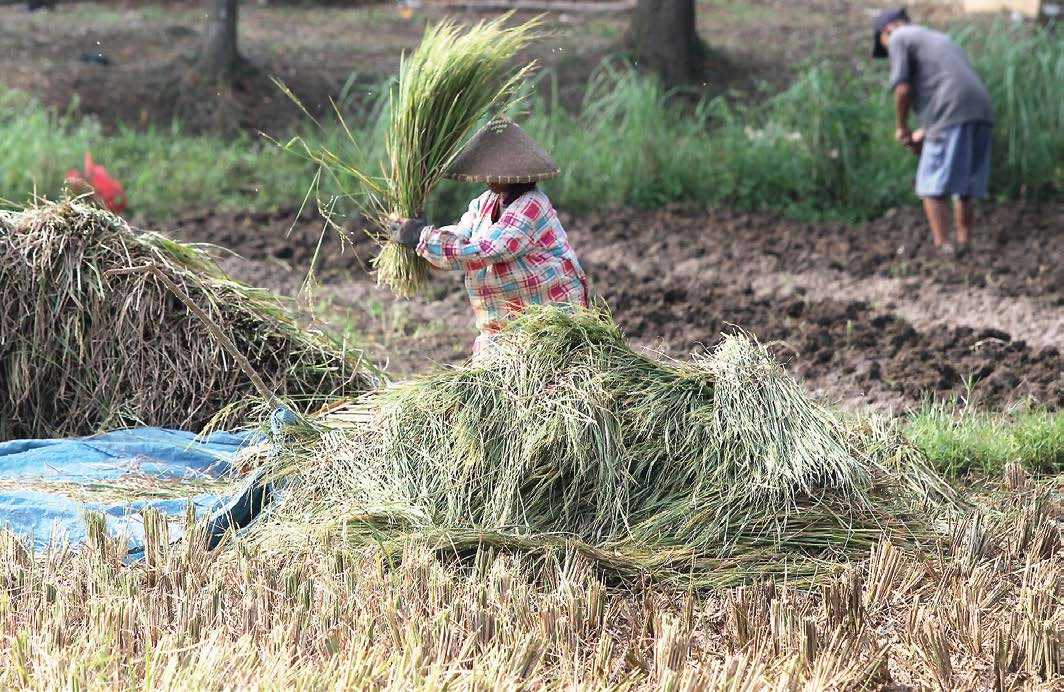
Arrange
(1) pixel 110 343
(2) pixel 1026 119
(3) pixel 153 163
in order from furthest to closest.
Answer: (3) pixel 153 163, (2) pixel 1026 119, (1) pixel 110 343

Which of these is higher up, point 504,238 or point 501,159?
point 501,159

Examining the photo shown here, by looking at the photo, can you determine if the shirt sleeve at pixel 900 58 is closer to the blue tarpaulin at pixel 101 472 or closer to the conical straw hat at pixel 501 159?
the conical straw hat at pixel 501 159

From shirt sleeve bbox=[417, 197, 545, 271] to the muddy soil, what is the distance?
0.54 m

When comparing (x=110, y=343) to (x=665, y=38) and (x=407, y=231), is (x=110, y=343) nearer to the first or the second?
Result: (x=407, y=231)

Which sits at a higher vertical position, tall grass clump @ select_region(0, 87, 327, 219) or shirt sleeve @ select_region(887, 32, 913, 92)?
shirt sleeve @ select_region(887, 32, 913, 92)

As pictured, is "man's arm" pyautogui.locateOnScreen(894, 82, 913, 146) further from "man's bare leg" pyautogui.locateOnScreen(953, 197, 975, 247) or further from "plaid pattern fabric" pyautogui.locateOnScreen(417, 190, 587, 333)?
"plaid pattern fabric" pyautogui.locateOnScreen(417, 190, 587, 333)

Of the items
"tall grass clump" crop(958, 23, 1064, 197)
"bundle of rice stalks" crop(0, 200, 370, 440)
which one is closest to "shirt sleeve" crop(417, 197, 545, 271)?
"bundle of rice stalks" crop(0, 200, 370, 440)

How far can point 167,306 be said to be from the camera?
492cm

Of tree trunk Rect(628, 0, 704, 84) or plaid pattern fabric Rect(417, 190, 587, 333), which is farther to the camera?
tree trunk Rect(628, 0, 704, 84)

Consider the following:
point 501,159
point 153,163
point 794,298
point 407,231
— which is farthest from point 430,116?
point 153,163

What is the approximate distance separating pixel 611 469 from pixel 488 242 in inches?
38.2

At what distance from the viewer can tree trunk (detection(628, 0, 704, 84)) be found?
37.9 feet

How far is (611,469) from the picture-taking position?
390 cm

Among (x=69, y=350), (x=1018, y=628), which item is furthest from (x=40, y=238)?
(x=1018, y=628)
